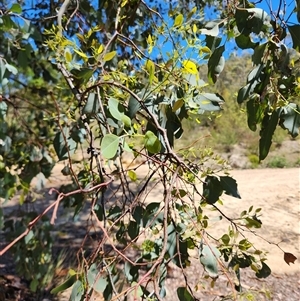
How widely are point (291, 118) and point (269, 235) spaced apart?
107 inches

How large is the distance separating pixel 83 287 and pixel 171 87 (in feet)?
1.25

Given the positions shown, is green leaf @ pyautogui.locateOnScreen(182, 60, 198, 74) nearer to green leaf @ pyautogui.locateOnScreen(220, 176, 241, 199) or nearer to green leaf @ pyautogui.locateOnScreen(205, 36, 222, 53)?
green leaf @ pyautogui.locateOnScreen(205, 36, 222, 53)

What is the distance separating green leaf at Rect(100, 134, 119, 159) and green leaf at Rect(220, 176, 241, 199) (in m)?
0.21

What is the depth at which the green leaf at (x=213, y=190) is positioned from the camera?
76 centimetres

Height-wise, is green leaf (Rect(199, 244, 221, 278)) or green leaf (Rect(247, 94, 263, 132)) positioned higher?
A: green leaf (Rect(247, 94, 263, 132))

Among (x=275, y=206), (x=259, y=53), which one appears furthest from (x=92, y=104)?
(x=275, y=206)

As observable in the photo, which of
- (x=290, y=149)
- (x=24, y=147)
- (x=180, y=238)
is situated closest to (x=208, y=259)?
(x=180, y=238)

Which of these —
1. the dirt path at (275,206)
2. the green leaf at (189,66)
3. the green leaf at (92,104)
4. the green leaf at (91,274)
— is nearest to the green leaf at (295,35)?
the green leaf at (189,66)

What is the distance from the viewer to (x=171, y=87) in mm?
800

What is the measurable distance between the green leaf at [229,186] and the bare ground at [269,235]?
0.47m

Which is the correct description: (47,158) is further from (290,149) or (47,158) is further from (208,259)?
(290,149)

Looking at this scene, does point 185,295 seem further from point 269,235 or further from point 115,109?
point 269,235

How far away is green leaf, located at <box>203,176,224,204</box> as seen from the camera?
2.49 ft

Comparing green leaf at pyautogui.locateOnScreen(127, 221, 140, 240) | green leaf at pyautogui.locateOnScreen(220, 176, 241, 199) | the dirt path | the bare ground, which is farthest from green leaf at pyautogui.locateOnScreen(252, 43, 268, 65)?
the dirt path
